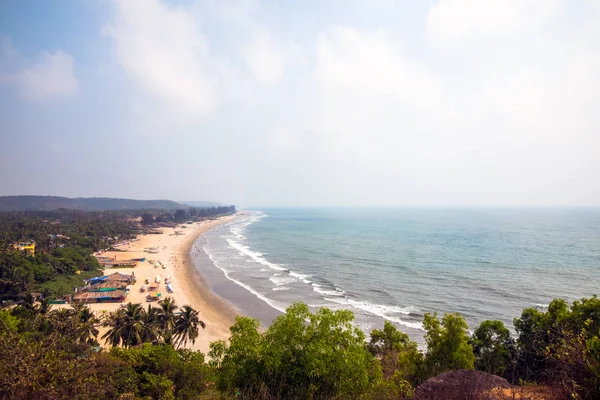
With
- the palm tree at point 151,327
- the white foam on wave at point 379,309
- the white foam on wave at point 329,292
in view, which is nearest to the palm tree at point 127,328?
the palm tree at point 151,327

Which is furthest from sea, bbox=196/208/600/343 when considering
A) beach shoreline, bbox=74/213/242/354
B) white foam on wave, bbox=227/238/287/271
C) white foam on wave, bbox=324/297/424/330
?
beach shoreline, bbox=74/213/242/354

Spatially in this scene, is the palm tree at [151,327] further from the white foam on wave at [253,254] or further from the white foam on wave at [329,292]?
the white foam on wave at [253,254]

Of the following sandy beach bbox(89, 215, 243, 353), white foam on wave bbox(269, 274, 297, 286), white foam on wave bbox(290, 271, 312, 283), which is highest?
white foam on wave bbox(290, 271, 312, 283)

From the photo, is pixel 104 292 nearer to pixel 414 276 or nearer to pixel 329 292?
pixel 329 292

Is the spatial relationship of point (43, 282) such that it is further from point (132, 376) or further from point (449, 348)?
point (449, 348)

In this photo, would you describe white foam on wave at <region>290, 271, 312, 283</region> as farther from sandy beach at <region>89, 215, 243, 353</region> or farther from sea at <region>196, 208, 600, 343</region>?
sandy beach at <region>89, 215, 243, 353</region>

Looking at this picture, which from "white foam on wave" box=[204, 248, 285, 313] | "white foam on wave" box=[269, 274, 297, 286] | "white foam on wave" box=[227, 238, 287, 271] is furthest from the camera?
"white foam on wave" box=[227, 238, 287, 271]
